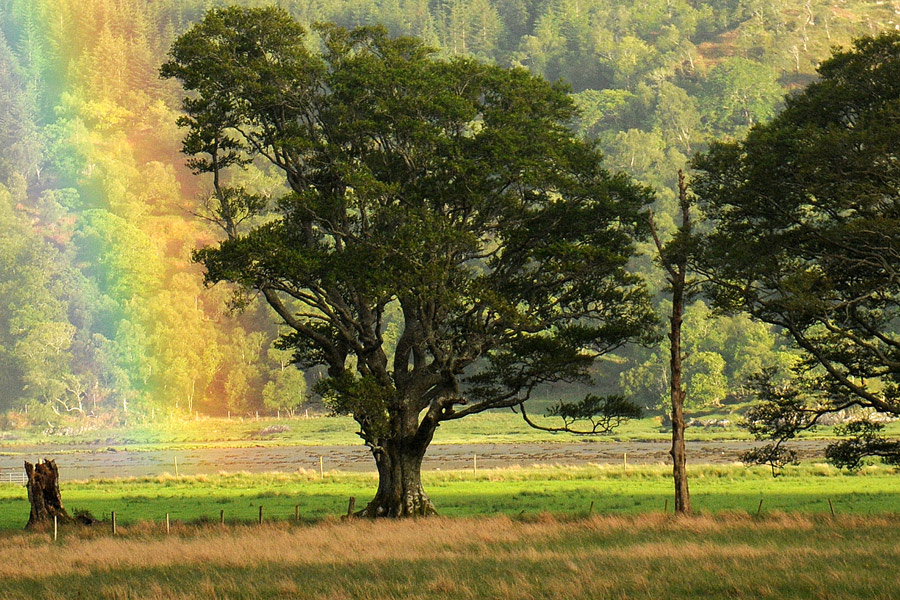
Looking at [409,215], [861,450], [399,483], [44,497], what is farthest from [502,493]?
[44,497]

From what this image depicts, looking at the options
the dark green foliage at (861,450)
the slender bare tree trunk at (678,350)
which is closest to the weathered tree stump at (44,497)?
the slender bare tree trunk at (678,350)

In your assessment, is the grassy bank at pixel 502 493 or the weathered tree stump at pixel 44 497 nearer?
the weathered tree stump at pixel 44 497

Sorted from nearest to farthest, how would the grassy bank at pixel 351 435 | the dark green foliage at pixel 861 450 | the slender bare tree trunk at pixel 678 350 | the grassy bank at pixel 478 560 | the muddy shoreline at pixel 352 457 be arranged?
1. the grassy bank at pixel 478 560
2. the slender bare tree trunk at pixel 678 350
3. the dark green foliage at pixel 861 450
4. the muddy shoreline at pixel 352 457
5. the grassy bank at pixel 351 435

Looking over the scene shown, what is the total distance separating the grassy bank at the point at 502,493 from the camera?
52219 millimetres

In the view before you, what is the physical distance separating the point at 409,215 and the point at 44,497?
1799cm

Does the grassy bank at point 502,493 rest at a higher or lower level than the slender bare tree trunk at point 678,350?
lower

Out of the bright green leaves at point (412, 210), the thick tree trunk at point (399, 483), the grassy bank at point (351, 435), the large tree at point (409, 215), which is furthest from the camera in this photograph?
the grassy bank at point (351, 435)

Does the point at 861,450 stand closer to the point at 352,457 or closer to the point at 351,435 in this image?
the point at 352,457

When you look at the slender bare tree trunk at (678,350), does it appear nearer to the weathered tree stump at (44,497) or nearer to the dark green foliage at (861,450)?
the dark green foliage at (861,450)

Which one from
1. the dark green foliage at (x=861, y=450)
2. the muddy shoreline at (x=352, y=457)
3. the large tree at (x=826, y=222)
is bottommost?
the muddy shoreline at (x=352, y=457)

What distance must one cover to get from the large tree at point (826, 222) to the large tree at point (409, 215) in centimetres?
463

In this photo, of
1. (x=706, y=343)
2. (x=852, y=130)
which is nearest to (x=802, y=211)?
(x=852, y=130)

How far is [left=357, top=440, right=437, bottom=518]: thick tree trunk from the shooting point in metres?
46.9

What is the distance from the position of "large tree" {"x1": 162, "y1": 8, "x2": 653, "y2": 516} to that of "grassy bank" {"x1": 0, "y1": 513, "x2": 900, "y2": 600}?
660 cm
